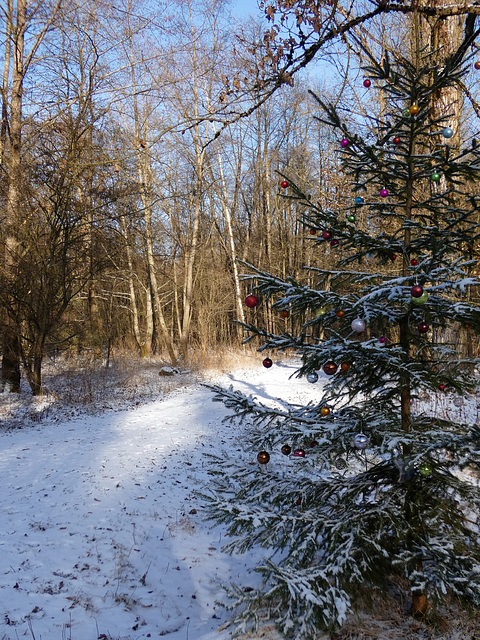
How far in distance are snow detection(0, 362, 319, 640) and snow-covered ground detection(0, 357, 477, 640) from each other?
0.04 ft

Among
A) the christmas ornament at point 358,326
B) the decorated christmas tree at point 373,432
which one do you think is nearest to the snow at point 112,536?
the decorated christmas tree at point 373,432

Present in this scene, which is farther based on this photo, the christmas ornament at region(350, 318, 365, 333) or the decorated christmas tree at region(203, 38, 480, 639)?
the decorated christmas tree at region(203, 38, 480, 639)

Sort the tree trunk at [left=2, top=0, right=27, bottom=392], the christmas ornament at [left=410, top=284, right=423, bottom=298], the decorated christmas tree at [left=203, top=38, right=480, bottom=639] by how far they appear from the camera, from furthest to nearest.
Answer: the tree trunk at [left=2, top=0, right=27, bottom=392] → the decorated christmas tree at [left=203, top=38, right=480, bottom=639] → the christmas ornament at [left=410, top=284, right=423, bottom=298]

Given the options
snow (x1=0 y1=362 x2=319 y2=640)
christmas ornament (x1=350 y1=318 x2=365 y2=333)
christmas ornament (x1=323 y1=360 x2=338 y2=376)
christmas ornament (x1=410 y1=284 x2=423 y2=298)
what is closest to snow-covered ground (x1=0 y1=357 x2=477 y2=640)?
snow (x1=0 y1=362 x2=319 y2=640)

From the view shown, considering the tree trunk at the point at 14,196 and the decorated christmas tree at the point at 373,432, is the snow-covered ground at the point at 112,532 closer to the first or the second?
the decorated christmas tree at the point at 373,432

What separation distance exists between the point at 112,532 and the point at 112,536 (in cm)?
7

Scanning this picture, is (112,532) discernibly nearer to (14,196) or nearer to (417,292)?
(417,292)

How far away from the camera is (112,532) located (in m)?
4.02

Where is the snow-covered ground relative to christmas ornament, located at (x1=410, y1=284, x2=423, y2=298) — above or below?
below

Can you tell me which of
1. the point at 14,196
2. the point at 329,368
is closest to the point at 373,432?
the point at 329,368

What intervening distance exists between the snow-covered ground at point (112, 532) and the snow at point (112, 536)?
1 cm

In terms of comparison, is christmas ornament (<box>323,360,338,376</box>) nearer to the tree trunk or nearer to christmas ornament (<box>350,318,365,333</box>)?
christmas ornament (<box>350,318,365,333</box>)

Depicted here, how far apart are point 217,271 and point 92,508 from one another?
64.6 ft

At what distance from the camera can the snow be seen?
297 centimetres
